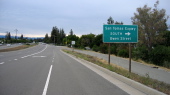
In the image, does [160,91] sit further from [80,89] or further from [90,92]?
[80,89]

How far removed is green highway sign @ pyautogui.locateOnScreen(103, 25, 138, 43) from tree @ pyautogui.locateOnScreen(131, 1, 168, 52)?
11.4m

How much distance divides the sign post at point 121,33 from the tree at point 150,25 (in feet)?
37.3

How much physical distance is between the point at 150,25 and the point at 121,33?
12.2 metres

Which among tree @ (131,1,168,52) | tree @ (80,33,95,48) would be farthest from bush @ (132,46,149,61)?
tree @ (80,33,95,48)

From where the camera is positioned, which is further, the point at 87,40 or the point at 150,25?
the point at 87,40

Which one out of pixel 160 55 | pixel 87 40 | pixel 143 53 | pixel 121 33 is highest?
pixel 87 40

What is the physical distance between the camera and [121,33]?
590 inches

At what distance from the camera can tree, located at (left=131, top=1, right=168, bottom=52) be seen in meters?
25.3

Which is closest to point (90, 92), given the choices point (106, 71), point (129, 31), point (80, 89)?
point (80, 89)

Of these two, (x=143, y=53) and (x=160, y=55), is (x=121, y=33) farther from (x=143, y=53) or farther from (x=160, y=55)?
(x=143, y=53)

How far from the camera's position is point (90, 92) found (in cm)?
734

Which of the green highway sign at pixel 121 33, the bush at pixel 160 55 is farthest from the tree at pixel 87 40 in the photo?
the green highway sign at pixel 121 33

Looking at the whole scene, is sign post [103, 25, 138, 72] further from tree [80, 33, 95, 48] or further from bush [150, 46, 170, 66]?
tree [80, 33, 95, 48]

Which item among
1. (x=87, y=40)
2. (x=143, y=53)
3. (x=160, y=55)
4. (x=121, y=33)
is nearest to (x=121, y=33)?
(x=121, y=33)
